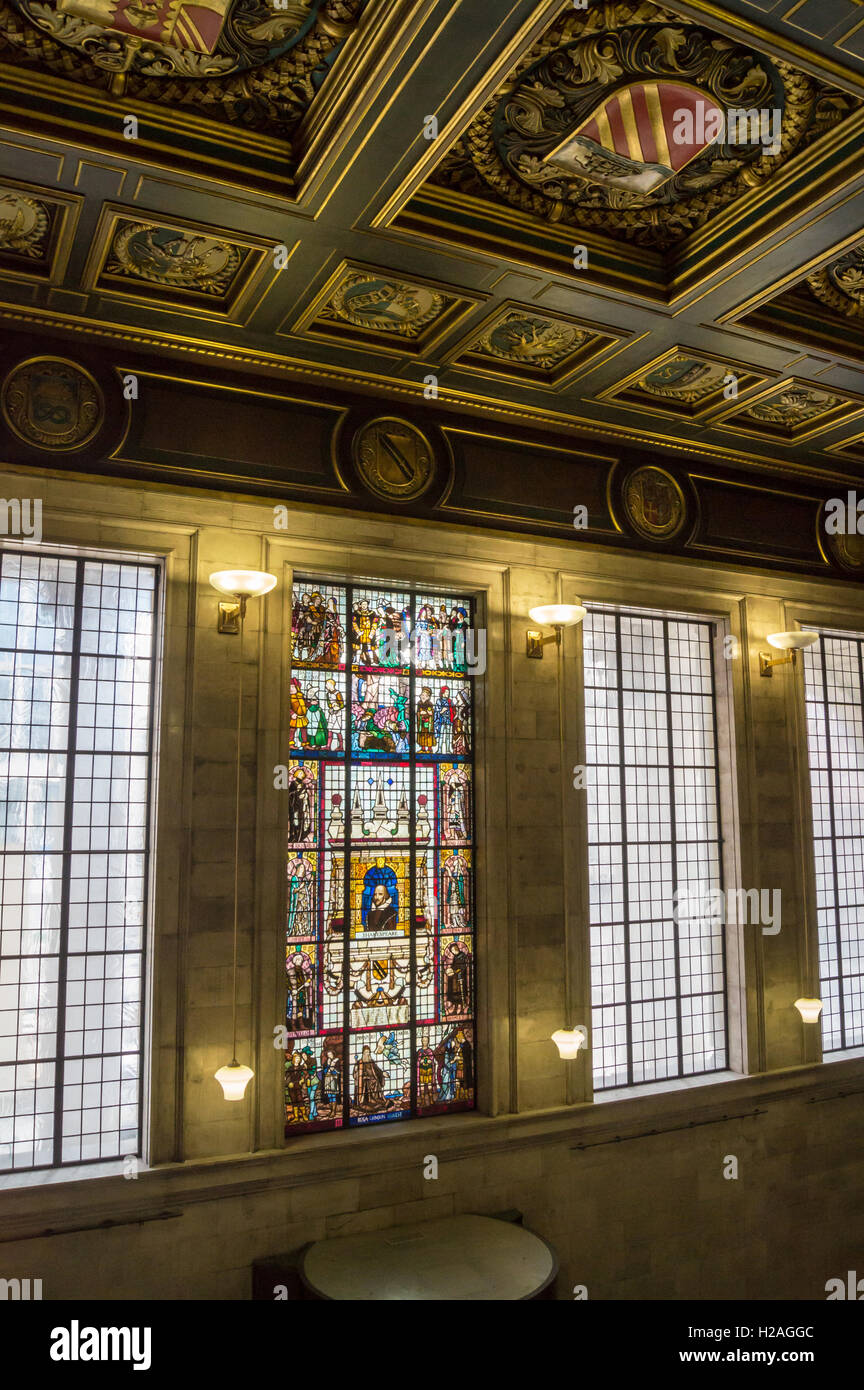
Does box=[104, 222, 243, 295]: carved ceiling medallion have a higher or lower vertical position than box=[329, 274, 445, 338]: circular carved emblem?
lower

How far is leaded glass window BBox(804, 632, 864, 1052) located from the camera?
42.0 ft

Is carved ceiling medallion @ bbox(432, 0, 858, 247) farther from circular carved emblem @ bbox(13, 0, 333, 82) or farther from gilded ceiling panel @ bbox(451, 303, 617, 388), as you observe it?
circular carved emblem @ bbox(13, 0, 333, 82)

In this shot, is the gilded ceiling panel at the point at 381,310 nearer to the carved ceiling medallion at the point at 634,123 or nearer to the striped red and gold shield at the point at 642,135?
the carved ceiling medallion at the point at 634,123

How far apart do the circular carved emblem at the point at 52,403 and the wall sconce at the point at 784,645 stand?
8269 mm

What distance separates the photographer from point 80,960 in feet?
27.2

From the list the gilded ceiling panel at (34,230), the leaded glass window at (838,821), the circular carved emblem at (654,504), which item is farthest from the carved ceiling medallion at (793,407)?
the gilded ceiling panel at (34,230)

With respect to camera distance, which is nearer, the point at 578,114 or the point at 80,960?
the point at 578,114

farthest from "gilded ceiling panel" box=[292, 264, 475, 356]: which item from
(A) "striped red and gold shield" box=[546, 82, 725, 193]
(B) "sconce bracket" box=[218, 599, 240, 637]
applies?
(B) "sconce bracket" box=[218, 599, 240, 637]

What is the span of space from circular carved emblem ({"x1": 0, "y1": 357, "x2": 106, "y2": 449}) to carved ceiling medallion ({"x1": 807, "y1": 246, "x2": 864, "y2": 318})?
683 centimetres

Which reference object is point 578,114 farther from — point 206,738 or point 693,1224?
point 693,1224

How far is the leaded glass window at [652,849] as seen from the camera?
11008 mm
